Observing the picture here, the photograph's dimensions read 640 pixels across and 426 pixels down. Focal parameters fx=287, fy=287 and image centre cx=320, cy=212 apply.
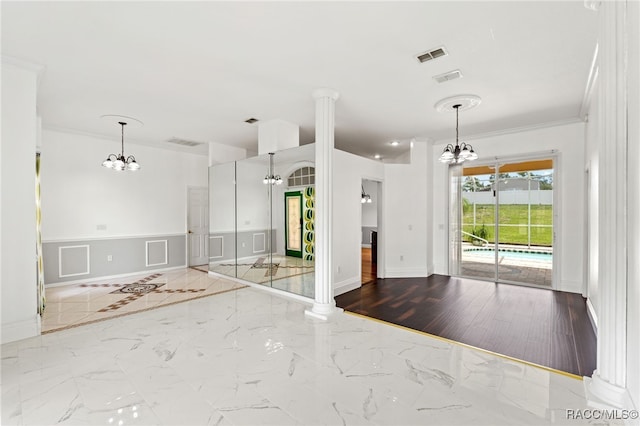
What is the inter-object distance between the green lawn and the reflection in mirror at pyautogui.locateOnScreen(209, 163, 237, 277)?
16.5ft

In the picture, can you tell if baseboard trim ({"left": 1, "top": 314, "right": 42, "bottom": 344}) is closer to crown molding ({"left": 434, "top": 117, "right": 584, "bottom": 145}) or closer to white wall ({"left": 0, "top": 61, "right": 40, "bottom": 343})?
white wall ({"left": 0, "top": 61, "right": 40, "bottom": 343})

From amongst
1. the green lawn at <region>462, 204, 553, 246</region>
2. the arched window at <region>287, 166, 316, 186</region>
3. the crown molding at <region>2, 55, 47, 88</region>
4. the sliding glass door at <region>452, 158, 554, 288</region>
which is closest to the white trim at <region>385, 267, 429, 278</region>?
the sliding glass door at <region>452, 158, 554, 288</region>


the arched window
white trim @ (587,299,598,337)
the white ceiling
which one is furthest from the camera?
the arched window

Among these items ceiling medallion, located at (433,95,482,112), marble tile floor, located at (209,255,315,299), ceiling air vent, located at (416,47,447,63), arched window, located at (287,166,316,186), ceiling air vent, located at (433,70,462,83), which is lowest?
marble tile floor, located at (209,255,315,299)

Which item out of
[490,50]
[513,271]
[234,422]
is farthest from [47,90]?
[513,271]

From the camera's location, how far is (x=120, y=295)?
4.87 meters

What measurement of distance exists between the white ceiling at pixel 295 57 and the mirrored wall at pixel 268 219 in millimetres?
974

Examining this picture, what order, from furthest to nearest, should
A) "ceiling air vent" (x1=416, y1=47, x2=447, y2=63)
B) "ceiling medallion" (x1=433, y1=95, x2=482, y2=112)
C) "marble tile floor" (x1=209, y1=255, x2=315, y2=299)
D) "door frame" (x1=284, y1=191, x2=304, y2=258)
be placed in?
"door frame" (x1=284, y1=191, x2=304, y2=258), "marble tile floor" (x1=209, y1=255, x2=315, y2=299), "ceiling medallion" (x1=433, y1=95, x2=482, y2=112), "ceiling air vent" (x1=416, y1=47, x2=447, y2=63)

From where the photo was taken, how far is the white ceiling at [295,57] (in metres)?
2.36

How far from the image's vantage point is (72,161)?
5680 mm

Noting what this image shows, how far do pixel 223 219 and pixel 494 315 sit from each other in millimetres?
5136

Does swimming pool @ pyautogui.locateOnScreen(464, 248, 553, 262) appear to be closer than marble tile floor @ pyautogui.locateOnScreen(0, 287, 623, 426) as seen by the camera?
No

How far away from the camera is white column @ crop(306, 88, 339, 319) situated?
386 centimetres

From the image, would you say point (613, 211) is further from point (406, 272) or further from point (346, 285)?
point (406, 272)
